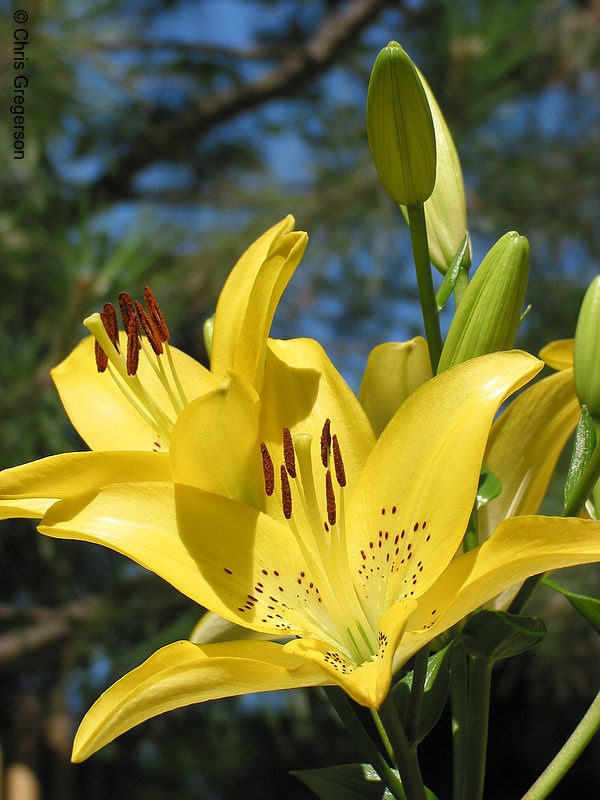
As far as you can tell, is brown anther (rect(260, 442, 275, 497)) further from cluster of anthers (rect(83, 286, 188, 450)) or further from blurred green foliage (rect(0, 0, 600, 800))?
blurred green foliage (rect(0, 0, 600, 800))

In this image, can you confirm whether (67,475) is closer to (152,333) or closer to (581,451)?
(152,333)

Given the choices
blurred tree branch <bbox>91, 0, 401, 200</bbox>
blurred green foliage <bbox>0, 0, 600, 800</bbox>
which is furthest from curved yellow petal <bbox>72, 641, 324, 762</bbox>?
blurred tree branch <bbox>91, 0, 401, 200</bbox>

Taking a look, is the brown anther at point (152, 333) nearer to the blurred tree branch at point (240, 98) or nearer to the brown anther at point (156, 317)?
the brown anther at point (156, 317)

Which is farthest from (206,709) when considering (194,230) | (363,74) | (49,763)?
(363,74)

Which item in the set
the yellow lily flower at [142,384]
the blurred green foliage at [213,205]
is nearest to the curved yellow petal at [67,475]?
the yellow lily flower at [142,384]

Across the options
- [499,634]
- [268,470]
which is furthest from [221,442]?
[499,634]

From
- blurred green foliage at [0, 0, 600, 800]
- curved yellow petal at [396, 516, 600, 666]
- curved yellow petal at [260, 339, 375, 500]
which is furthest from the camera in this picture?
blurred green foliage at [0, 0, 600, 800]
